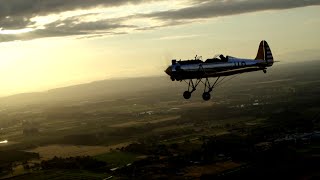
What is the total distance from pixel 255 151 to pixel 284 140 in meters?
21.8

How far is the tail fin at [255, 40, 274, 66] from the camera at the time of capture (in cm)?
6827

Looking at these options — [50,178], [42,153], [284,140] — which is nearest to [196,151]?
[284,140]

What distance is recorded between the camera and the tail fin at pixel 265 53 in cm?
6827

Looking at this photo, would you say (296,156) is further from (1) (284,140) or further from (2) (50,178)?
(2) (50,178)

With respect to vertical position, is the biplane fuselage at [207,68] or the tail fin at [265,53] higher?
the tail fin at [265,53]

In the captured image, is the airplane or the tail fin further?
the tail fin

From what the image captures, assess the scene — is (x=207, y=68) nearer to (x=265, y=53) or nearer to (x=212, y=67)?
(x=212, y=67)

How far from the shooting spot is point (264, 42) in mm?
69188

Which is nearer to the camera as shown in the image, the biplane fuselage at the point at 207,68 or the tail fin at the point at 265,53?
the biplane fuselage at the point at 207,68

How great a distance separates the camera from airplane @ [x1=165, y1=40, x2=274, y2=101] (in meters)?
61.9

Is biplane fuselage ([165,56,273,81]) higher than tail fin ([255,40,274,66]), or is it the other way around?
tail fin ([255,40,274,66])

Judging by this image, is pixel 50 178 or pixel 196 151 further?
pixel 196 151

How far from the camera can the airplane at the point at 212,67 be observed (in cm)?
6191

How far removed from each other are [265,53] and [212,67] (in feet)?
35.3
